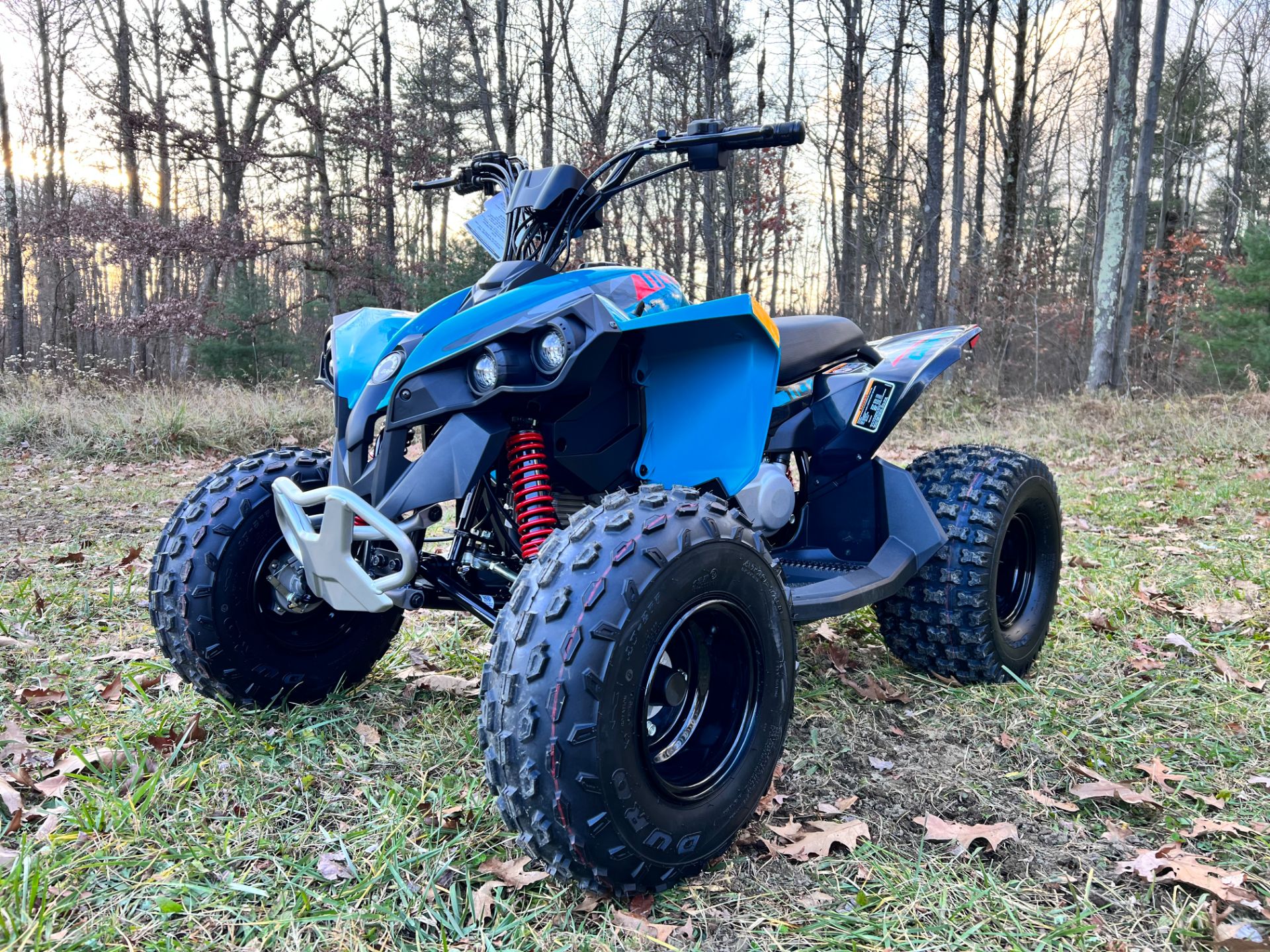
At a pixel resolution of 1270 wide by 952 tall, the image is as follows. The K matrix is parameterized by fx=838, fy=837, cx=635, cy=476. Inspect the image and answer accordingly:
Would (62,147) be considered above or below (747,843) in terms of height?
above

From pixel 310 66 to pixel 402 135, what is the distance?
2560mm

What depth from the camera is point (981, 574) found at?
9.25ft

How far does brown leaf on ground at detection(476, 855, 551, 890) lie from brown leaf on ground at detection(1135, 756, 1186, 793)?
5.49 feet

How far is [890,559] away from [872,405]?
521 mm

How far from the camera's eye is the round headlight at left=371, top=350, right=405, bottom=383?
7.04 ft

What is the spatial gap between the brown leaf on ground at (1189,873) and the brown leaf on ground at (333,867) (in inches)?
67.4

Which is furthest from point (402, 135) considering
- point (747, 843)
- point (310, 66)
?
point (747, 843)

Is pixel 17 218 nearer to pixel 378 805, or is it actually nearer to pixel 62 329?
pixel 62 329

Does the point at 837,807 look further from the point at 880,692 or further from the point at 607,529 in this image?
the point at 607,529

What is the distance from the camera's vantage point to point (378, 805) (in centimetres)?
211

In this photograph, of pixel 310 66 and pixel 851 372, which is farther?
pixel 310 66

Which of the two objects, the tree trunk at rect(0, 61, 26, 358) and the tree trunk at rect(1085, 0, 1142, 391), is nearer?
the tree trunk at rect(1085, 0, 1142, 391)

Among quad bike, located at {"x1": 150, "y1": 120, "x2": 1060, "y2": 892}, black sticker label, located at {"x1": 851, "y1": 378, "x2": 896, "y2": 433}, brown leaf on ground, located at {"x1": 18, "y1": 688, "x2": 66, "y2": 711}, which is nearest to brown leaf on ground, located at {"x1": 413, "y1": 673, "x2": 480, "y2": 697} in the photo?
quad bike, located at {"x1": 150, "y1": 120, "x2": 1060, "y2": 892}

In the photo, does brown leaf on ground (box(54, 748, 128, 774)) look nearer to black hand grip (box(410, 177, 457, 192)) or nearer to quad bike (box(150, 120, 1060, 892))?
quad bike (box(150, 120, 1060, 892))
